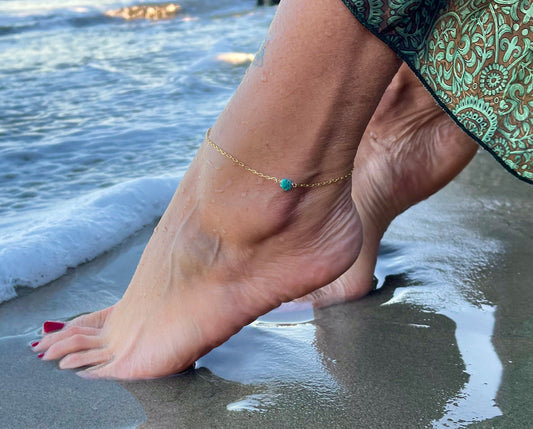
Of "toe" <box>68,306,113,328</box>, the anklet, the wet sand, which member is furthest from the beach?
the anklet

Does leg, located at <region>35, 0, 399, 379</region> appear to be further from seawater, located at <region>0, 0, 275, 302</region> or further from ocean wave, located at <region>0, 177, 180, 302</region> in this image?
seawater, located at <region>0, 0, 275, 302</region>

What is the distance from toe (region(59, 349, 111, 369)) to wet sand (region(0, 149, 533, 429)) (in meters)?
0.03

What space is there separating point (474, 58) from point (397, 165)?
84 cm

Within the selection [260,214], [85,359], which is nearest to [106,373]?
[85,359]

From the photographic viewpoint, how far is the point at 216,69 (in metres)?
5.00

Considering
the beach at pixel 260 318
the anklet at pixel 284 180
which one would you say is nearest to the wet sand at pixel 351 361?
the beach at pixel 260 318

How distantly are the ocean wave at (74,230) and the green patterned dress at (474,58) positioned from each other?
143 cm

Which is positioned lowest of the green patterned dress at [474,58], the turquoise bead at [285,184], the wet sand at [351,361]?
the wet sand at [351,361]

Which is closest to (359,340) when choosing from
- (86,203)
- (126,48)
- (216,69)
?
(86,203)

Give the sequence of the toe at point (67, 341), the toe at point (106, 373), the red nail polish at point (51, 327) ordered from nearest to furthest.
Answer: the toe at point (106, 373) < the toe at point (67, 341) < the red nail polish at point (51, 327)

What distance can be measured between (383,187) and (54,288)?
1.02m

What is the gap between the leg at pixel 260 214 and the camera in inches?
48.6

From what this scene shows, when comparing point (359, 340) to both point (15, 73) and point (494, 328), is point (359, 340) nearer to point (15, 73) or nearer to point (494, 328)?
point (494, 328)

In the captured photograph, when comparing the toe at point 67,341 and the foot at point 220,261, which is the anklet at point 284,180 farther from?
the toe at point 67,341
